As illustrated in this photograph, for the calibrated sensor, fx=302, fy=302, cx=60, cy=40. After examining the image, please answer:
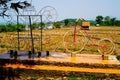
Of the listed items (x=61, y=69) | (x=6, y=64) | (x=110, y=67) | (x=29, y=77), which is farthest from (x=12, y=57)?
(x=110, y=67)

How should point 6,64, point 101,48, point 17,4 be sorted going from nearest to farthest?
point 17,4
point 6,64
point 101,48

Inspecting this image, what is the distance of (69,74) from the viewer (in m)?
8.19

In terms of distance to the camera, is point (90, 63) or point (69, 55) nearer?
point (90, 63)

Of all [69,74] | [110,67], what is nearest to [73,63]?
[69,74]

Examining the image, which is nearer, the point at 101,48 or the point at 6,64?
the point at 6,64

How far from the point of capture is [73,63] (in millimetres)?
8250

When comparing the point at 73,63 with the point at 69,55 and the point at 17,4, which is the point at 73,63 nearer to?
the point at 69,55

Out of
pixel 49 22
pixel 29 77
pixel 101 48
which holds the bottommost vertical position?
pixel 29 77

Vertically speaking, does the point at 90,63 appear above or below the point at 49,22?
below

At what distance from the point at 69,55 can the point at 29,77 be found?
1.68 m

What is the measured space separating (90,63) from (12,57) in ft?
7.43

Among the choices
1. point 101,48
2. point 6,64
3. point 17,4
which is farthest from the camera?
point 101,48

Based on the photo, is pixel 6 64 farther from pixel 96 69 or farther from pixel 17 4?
pixel 96 69

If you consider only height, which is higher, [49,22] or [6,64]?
[49,22]
